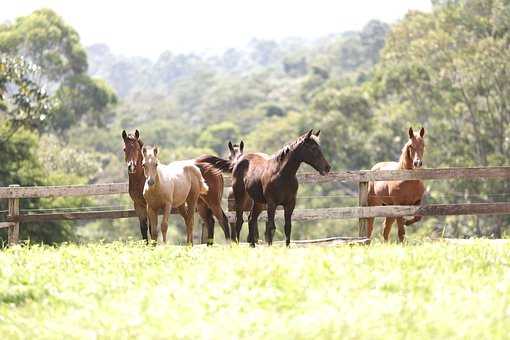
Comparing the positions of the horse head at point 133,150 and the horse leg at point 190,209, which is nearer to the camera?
the horse head at point 133,150

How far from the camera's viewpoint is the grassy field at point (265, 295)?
25.0ft

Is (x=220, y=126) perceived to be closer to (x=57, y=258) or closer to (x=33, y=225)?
(x=33, y=225)


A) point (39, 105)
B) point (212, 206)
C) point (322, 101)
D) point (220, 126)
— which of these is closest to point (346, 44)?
point (220, 126)

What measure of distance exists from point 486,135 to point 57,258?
3635 centimetres

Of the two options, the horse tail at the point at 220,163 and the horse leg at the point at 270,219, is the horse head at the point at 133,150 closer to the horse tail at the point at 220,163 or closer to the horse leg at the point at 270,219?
the horse tail at the point at 220,163

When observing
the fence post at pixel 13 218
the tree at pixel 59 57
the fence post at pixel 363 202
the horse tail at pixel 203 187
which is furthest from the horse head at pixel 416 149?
the tree at pixel 59 57

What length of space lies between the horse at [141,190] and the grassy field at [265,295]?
13.0 feet

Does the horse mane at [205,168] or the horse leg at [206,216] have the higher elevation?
the horse mane at [205,168]

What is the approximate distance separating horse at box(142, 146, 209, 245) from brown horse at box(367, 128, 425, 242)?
3.47m

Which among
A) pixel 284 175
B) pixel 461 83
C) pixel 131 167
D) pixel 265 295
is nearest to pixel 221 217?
pixel 131 167

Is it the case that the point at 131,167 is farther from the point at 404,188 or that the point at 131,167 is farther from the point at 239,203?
the point at 404,188

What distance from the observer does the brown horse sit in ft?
52.6

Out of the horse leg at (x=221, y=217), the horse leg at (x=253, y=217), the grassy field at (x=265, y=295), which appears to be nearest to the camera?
the grassy field at (x=265, y=295)

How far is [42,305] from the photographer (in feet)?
27.8
